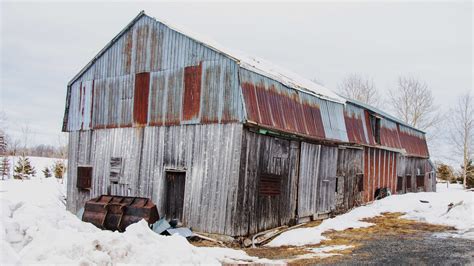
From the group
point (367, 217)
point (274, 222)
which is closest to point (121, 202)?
point (274, 222)

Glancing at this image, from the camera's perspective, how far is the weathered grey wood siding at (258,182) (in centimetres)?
1361

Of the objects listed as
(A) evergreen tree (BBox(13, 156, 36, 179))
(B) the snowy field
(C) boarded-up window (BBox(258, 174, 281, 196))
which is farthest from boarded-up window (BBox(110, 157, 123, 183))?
(A) evergreen tree (BBox(13, 156, 36, 179))

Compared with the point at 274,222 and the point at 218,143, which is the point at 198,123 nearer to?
the point at 218,143

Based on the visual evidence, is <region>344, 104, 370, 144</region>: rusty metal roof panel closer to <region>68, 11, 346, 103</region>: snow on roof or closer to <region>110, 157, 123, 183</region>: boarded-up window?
<region>68, 11, 346, 103</region>: snow on roof

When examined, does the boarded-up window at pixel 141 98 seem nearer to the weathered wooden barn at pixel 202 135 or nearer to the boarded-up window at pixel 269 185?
the weathered wooden barn at pixel 202 135

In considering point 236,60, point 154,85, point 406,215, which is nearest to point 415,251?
point 236,60

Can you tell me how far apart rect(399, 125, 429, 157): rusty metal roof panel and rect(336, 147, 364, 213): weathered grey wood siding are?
7.96 m

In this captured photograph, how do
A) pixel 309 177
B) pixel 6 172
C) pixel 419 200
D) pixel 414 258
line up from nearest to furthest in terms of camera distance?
1. pixel 414 258
2. pixel 309 177
3. pixel 419 200
4. pixel 6 172

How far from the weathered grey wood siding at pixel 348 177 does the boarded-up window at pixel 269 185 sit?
221 inches

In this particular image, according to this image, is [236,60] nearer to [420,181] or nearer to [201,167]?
[201,167]

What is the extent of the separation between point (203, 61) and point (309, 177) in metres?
6.65

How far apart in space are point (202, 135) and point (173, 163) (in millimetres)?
1647

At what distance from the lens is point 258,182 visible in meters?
14.3

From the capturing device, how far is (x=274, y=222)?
15172 mm
